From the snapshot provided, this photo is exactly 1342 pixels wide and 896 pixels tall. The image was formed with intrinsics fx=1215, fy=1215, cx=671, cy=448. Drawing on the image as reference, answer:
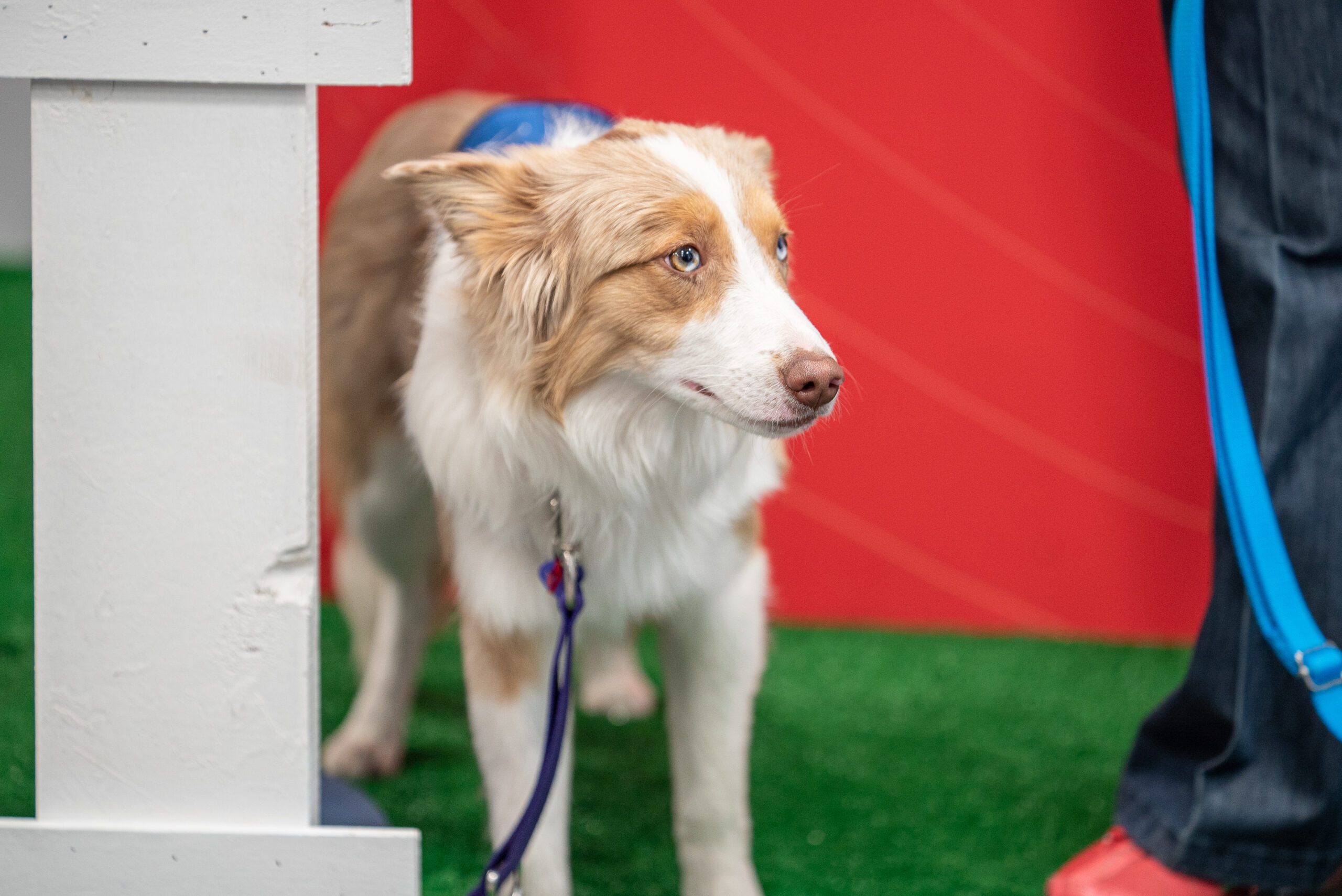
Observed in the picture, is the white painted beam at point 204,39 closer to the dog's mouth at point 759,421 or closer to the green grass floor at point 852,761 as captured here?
the dog's mouth at point 759,421

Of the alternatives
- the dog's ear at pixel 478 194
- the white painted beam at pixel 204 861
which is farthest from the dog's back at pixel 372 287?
the white painted beam at pixel 204 861

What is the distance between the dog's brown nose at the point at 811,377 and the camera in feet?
4.59

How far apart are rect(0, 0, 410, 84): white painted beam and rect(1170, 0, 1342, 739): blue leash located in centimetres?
Answer: 97

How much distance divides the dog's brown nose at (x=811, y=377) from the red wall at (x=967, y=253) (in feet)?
4.86

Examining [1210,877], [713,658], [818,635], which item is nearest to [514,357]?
[713,658]

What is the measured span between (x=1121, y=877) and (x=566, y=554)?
915 mm

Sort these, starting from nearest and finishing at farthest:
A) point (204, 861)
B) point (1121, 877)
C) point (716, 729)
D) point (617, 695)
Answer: point (204, 861), point (1121, 877), point (716, 729), point (617, 695)

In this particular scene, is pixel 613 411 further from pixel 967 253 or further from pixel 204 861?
pixel 967 253

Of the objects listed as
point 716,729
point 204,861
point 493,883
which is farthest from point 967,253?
point 204,861

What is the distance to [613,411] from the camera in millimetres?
1586

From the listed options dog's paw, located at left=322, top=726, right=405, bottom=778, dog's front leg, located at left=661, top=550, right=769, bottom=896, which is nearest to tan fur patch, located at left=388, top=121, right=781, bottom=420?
dog's front leg, located at left=661, top=550, right=769, bottom=896

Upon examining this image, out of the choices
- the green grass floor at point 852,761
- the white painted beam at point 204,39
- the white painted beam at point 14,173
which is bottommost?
the green grass floor at point 852,761

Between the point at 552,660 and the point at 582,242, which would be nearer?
the point at 582,242

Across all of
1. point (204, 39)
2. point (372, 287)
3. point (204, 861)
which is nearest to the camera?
point (204, 39)
